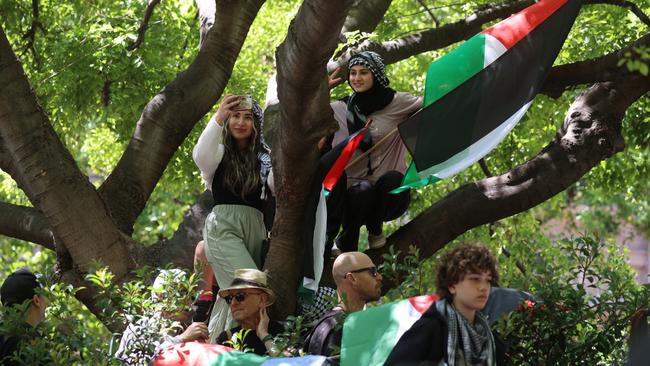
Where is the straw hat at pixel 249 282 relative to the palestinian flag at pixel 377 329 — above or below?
above

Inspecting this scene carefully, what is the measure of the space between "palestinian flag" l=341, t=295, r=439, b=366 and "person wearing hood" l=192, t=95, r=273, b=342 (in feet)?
6.31

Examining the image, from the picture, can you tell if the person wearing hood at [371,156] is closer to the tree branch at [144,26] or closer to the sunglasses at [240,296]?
the sunglasses at [240,296]

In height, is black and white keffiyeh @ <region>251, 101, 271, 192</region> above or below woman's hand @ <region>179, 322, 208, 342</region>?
above

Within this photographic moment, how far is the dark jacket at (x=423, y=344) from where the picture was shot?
18.0 feet

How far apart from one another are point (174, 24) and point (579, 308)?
8312 mm

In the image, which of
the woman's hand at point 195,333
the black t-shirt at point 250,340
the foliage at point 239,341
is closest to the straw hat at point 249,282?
the black t-shirt at point 250,340

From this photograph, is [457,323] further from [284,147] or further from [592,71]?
[592,71]

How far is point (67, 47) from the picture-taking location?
12.3 m

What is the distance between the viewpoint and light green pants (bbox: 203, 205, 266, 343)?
7.93 metres

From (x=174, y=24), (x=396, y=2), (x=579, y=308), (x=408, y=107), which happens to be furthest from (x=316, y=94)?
(x=396, y=2)

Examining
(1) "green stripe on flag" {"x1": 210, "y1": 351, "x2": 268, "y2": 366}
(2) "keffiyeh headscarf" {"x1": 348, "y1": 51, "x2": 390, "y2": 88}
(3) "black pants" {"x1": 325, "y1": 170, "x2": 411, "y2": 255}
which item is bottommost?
(1) "green stripe on flag" {"x1": 210, "y1": 351, "x2": 268, "y2": 366}

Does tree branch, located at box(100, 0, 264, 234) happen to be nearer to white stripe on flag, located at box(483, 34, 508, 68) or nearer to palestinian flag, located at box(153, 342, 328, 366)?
white stripe on flag, located at box(483, 34, 508, 68)

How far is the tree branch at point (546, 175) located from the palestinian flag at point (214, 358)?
2.36 m

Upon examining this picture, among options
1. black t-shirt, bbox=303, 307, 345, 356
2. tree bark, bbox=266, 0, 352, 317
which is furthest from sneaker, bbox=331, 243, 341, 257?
black t-shirt, bbox=303, 307, 345, 356
